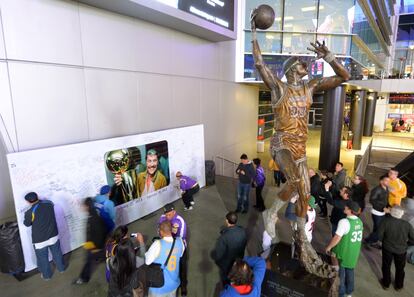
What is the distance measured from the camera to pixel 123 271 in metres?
2.90

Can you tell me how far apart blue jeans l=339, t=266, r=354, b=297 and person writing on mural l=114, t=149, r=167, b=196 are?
463 cm

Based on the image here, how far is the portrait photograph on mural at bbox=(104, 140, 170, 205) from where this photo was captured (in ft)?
19.4

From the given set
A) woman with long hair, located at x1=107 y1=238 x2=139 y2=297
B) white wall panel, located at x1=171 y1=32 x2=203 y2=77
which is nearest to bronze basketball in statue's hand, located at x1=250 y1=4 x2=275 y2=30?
woman with long hair, located at x1=107 y1=238 x2=139 y2=297

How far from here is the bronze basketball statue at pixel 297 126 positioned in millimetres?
3439

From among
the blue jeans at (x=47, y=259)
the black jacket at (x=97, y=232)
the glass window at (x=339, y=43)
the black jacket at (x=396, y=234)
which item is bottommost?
the blue jeans at (x=47, y=259)

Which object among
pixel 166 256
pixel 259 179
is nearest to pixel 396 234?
pixel 166 256

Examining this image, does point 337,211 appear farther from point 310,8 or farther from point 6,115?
point 310,8

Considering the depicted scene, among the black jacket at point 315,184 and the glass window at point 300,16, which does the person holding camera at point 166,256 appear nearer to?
the black jacket at point 315,184

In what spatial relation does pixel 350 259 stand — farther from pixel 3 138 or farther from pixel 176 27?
pixel 176 27

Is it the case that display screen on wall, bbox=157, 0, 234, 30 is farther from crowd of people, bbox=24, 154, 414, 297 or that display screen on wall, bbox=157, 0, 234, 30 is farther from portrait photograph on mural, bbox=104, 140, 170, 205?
crowd of people, bbox=24, 154, 414, 297

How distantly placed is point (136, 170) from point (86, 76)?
94.1 inches

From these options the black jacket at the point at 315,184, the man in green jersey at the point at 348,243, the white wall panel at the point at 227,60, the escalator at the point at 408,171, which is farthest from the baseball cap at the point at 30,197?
the escalator at the point at 408,171

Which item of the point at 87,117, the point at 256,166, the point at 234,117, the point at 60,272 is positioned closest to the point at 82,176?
the point at 87,117

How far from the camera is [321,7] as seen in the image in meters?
10.9
